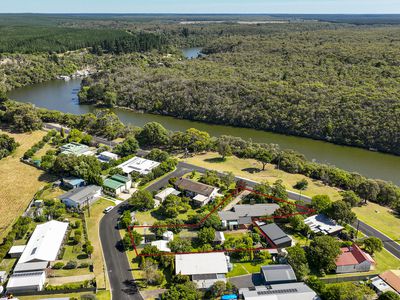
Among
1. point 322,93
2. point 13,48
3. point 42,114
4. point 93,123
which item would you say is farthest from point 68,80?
point 322,93

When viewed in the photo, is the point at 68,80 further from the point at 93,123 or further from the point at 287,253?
the point at 287,253

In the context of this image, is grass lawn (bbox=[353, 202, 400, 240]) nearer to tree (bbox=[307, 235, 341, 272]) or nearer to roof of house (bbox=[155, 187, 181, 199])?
tree (bbox=[307, 235, 341, 272])

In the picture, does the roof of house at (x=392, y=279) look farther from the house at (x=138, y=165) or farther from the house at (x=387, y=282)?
the house at (x=138, y=165)

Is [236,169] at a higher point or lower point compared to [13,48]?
lower

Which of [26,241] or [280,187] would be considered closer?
[26,241]

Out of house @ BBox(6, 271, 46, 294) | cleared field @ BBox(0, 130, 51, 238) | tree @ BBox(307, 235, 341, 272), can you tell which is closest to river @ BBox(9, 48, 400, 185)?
tree @ BBox(307, 235, 341, 272)

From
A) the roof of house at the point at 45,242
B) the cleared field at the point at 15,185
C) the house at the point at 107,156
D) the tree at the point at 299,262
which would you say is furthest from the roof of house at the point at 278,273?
the house at the point at 107,156

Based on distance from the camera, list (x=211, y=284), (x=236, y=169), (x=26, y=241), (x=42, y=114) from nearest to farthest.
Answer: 1. (x=211, y=284)
2. (x=26, y=241)
3. (x=236, y=169)
4. (x=42, y=114)
